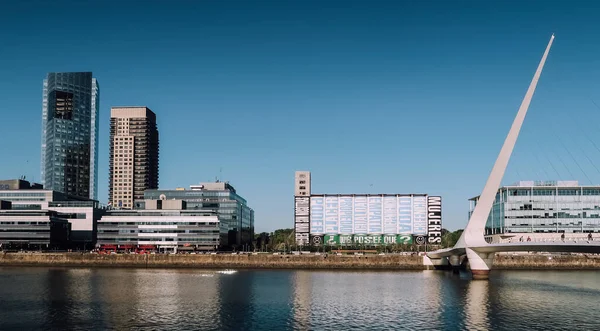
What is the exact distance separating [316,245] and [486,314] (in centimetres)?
13202

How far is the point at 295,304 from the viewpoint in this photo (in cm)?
7681

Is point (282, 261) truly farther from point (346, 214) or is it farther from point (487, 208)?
point (487, 208)

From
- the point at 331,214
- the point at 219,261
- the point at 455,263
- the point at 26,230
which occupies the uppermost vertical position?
the point at 331,214

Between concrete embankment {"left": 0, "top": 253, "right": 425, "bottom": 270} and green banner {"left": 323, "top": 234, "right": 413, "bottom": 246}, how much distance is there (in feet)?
140

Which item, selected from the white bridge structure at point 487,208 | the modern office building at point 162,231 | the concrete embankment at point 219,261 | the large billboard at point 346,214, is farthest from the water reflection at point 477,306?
the modern office building at point 162,231

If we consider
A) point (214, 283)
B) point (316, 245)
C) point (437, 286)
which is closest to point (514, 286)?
point (437, 286)

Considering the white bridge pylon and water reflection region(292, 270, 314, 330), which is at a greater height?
the white bridge pylon

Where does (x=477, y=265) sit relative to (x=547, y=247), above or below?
below

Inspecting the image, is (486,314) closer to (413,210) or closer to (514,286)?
(514,286)

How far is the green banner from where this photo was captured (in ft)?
642

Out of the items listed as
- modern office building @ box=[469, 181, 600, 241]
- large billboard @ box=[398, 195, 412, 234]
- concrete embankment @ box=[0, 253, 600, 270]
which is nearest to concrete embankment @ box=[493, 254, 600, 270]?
concrete embankment @ box=[0, 253, 600, 270]

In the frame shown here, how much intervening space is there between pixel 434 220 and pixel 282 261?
203 ft

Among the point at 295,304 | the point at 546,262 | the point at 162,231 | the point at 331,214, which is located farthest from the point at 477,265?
the point at 162,231

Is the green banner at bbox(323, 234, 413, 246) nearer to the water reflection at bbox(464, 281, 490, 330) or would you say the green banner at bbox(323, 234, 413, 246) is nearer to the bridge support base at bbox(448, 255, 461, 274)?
the bridge support base at bbox(448, 255, 461, 274)
